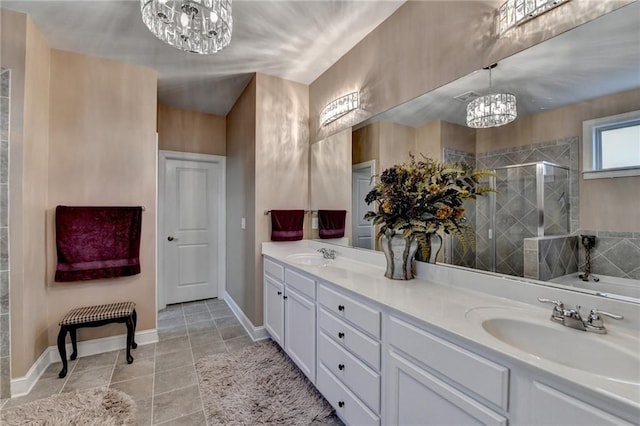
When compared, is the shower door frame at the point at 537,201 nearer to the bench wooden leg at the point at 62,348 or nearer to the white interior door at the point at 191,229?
the bench wooden leg at the point at 62,348

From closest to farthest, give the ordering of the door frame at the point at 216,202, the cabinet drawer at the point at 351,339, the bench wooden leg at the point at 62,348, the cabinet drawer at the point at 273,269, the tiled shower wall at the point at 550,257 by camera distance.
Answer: the tiled shower wall at the point at 550,257, the cabinet drawer at the point at 351,339, the bench wooden leg at the point at 62,348, the cabinet drawer at the point at 273,269, the door frame at the point at 216,202

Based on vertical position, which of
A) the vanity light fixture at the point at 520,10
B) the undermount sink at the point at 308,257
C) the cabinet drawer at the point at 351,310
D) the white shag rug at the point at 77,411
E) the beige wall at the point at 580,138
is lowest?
the white shag rug at the point at 77,411

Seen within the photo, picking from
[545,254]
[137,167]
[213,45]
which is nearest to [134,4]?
[213,45]

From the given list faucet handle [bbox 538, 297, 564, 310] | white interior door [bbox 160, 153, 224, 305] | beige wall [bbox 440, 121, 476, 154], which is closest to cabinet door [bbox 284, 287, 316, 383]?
faucet handle [bbox 538, 297, 564, 310]

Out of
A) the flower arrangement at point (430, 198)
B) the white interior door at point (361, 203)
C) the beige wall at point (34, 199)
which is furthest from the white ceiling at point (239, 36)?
the flower arrangement at point (430, 198)

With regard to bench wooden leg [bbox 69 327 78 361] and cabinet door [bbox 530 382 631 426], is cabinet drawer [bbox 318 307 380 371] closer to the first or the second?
cabinet door [bbox 530 382 631 426]

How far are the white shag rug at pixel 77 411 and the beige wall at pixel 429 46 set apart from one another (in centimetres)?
263

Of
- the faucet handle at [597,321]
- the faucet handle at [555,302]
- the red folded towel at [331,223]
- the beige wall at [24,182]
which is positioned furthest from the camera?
the red folded towel at [331,223]

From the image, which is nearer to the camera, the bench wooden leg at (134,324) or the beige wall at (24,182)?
Result: the beige wall at (24,182)

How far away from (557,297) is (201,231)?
12.8 feet

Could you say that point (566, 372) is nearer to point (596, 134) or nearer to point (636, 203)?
point (636, 203)

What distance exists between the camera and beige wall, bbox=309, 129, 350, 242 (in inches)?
97.3

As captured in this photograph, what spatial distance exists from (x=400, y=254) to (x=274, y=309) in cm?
135

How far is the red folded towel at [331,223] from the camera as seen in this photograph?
2.58 metres
